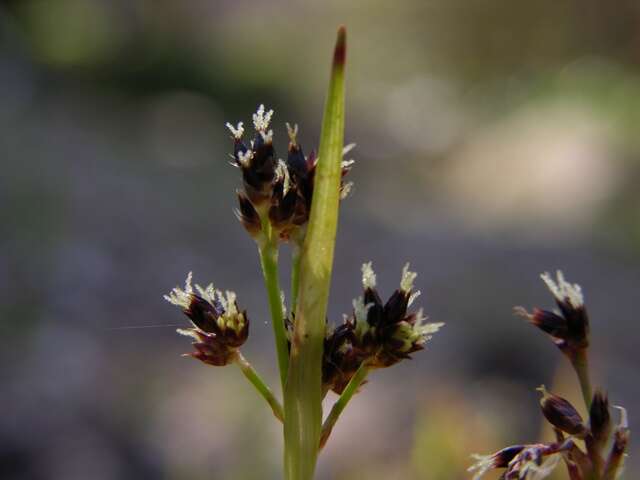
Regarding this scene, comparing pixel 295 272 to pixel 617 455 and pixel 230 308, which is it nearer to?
pixel 230 308

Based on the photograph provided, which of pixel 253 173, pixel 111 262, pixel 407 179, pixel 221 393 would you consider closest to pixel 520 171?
pixel 407 179

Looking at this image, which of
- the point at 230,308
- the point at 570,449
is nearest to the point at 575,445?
the point at 570,449

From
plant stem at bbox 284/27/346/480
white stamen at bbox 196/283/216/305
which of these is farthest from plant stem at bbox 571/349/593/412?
white stamen at bbox 196/283/216/305

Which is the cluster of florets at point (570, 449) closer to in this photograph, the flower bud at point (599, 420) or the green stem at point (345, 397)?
the flower bud at point (599, 420)

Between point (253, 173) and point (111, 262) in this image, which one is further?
point (111, 262)

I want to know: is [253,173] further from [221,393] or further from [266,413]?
[221,393]

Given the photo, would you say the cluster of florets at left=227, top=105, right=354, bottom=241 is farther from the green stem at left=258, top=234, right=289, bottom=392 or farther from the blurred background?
the blurred background

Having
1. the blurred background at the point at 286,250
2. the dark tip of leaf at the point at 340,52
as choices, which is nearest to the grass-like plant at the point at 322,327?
the dark tip of leaf at the point at 340,52
